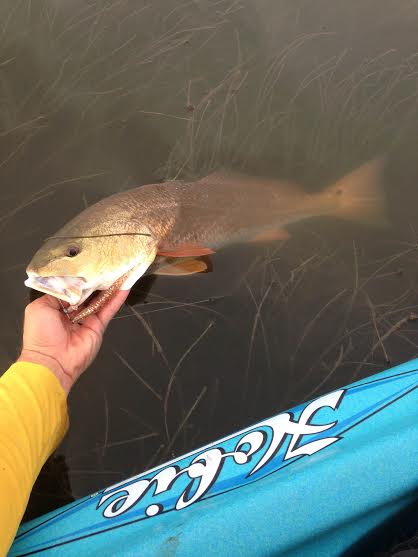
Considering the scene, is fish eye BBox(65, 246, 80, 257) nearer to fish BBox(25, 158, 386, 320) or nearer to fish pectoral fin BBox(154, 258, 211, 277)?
fish BBox(25, 158, 386, 320)

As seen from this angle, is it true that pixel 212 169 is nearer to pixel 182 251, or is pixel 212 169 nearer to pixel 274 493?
pixel 182 251

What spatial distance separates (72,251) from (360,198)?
2300 mm

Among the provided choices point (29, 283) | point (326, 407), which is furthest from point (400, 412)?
point (29, 283)

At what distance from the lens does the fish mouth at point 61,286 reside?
2080 mm

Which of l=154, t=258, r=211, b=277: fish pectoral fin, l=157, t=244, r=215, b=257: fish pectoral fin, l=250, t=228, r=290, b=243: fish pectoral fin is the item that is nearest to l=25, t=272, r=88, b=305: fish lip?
l=157, t=244, r=215, b=257: fish pectoral fin

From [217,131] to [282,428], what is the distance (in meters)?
2.50

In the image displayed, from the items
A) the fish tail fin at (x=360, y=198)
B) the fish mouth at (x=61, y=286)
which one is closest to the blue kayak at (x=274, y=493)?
the fish mouth at (x=61, y=286)

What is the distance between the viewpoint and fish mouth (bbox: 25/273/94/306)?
81.9 inches

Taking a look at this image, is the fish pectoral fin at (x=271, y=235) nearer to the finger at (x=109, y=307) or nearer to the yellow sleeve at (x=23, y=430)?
the finger at (x=109, y=307)

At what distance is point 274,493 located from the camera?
5.62ft

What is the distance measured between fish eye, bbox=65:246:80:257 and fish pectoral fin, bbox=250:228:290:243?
4.62 ft

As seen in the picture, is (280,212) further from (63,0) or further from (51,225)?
(63,0)

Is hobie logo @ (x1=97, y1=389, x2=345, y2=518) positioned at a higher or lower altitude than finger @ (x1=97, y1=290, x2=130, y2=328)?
lower

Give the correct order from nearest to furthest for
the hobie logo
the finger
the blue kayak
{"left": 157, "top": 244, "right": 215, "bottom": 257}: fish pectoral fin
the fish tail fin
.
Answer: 1. the blue kayak
2. the hobie logo
3. the finger
4. {"left": 157, "top": 244, "right": 215, "bottom": 257}: fish pectoral fin
5. the fish tail fin
